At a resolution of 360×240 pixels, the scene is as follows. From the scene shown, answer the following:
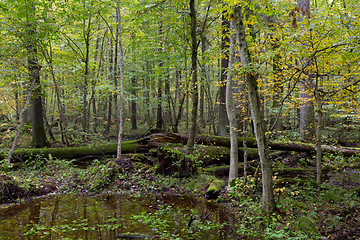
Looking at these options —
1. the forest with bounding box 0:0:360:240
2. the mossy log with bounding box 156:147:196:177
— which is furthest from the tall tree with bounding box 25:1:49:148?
the mossy log with bounding box 156:147:196:177

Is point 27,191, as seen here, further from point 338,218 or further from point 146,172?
point 338,218

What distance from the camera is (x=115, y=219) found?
17.0ft

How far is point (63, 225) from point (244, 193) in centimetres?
454

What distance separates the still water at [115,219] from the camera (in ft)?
14.4

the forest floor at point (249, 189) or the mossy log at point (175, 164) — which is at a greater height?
the mossy log at point (175, 164)

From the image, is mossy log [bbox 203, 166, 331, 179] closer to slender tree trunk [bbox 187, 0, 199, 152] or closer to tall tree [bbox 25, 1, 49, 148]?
slender tree trunk [bbox 187, 0, 199, 152]

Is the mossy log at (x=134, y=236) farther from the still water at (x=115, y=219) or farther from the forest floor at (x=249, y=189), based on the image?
the forest floor at (x=249, y=189)

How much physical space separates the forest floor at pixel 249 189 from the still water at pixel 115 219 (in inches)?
21.8

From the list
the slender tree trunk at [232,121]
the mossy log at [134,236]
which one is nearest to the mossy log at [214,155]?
the slender tree trunk at [232,121]

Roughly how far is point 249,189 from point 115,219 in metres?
3.65

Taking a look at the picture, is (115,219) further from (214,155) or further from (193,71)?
(193,71)

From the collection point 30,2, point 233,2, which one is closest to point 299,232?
point 233,2

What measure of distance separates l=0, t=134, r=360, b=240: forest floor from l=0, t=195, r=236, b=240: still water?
21.8 inches

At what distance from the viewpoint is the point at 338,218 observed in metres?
4.44
